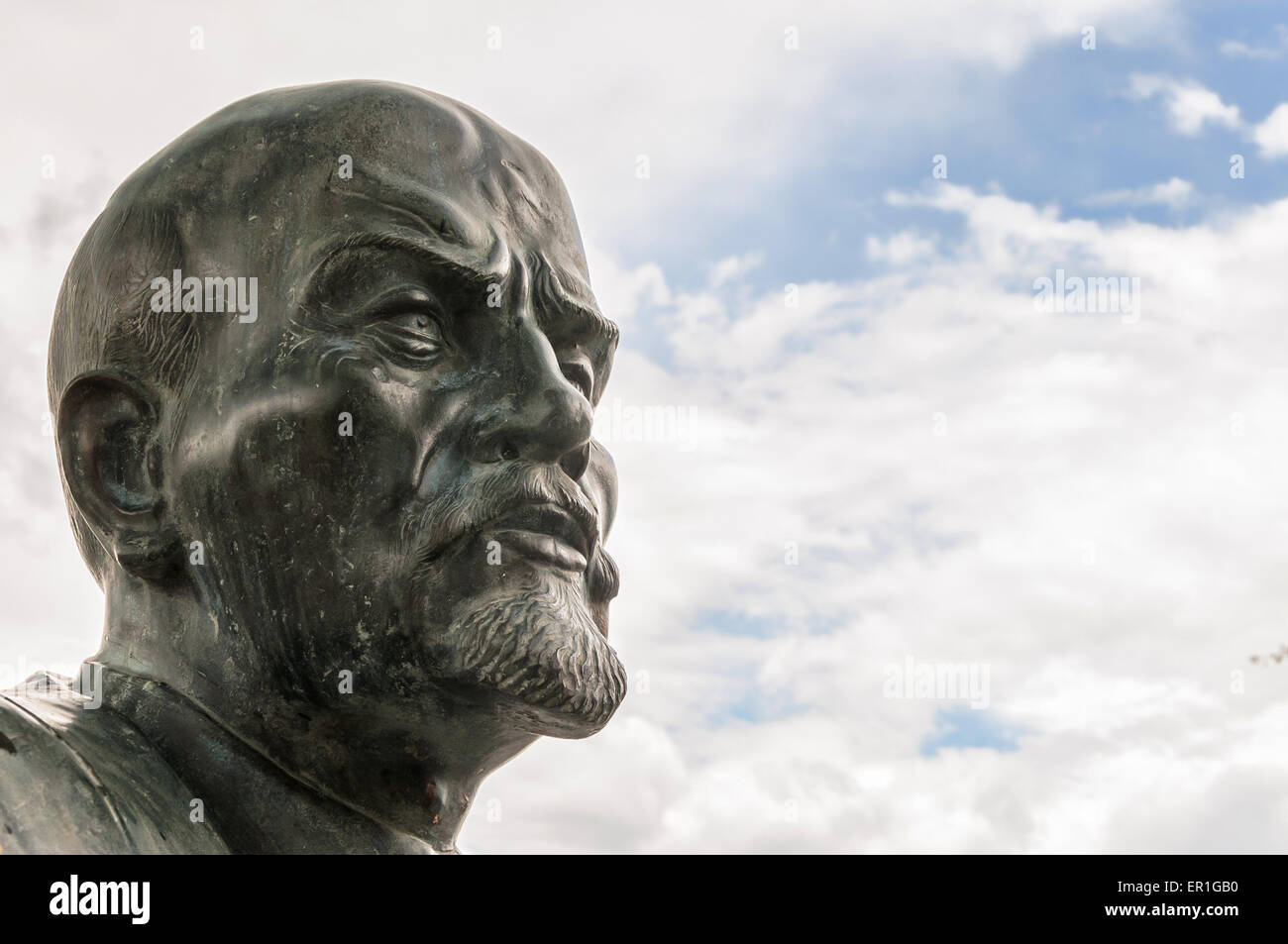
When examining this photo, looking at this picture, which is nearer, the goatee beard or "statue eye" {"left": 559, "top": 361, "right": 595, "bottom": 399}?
the goatee beard

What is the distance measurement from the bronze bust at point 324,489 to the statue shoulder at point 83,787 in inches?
0.5

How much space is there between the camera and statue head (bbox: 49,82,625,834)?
13.6 ft

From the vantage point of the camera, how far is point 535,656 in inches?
160

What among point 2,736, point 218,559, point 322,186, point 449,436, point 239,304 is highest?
point 322,186

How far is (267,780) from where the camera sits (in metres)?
4.23

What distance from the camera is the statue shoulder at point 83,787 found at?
3.67 m

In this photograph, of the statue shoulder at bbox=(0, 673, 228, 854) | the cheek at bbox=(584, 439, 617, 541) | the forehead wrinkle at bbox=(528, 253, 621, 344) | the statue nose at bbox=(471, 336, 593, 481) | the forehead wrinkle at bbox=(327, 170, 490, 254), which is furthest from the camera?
the cheek at bbox=(584, 439, 617, 541)

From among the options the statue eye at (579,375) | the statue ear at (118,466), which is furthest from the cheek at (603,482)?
the statue ear at (118,466)

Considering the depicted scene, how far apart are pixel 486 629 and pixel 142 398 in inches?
45.2

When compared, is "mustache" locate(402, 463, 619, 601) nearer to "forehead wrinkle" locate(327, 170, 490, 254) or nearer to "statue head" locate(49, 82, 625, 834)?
"statue head" locate(49, 82, 625, 834)

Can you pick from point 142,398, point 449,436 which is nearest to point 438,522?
point 449,436

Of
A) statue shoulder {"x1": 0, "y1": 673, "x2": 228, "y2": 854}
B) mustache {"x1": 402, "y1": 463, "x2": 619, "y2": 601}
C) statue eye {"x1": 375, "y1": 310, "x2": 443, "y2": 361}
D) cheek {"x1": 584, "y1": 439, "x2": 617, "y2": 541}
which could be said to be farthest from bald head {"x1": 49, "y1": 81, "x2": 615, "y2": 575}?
statue shoulder {"x1": 0, "y1": 673, "x2": 228, "y2": 854}

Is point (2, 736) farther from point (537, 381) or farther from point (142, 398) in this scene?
point (537, 381)

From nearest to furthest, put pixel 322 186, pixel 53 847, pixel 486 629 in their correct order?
pixel 53 847, pixel 486 629, pixel 322 186
